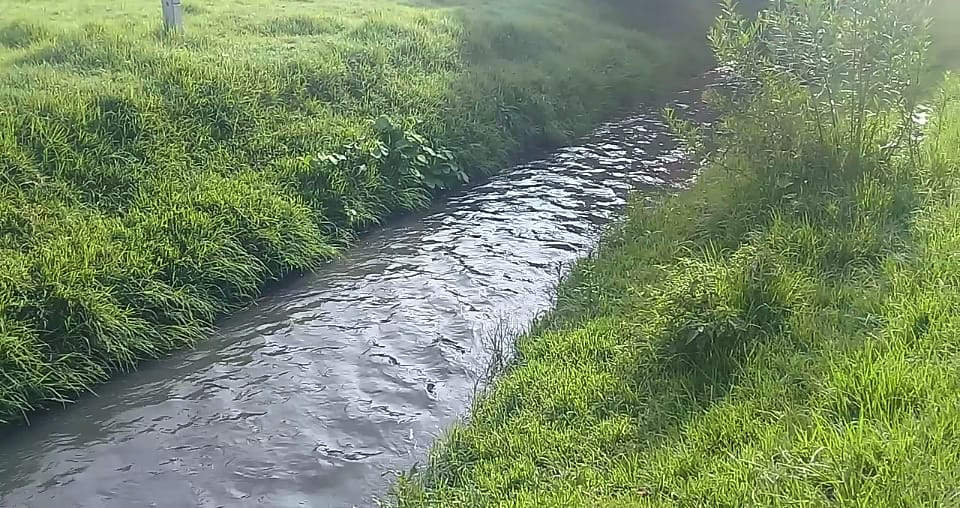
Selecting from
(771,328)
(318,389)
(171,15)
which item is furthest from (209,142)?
(771,328)

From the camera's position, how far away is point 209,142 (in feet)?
33.9

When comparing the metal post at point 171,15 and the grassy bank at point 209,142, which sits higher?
the metal post at point 171,15

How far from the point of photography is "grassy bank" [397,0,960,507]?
4.75m

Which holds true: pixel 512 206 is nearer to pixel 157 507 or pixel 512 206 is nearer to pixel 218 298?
pixel 218 298

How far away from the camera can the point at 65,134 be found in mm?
9320

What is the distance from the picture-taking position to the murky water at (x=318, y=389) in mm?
5945

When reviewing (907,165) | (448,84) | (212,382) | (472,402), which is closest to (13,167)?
(212,382)

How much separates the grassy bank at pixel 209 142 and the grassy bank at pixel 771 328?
122 inches

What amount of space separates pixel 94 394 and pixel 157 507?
175 cm

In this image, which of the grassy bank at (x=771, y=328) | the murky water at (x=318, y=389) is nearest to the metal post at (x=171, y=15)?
the murky water at (x=318, y=389)

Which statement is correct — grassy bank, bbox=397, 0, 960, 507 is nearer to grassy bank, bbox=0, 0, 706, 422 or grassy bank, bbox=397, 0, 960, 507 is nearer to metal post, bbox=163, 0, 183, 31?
grassy bank, bbox=0, 0, 706, 422

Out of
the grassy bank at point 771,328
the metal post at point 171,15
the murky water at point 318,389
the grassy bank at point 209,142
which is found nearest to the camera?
the grassy bank at point 771,328

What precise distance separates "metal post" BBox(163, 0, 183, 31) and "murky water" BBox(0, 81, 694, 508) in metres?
4.56

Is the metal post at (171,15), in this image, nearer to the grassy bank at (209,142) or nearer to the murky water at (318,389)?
the grassy bank at (209,142)
